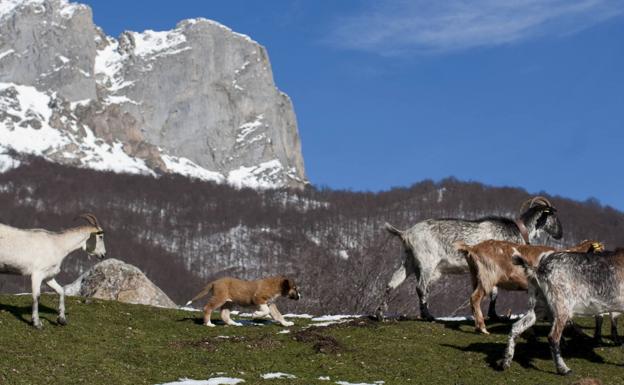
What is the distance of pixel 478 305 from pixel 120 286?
15563 millimetres

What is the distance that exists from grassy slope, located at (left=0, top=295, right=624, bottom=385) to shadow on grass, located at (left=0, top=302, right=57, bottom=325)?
34 millimetres

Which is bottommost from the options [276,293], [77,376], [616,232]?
[77,376]

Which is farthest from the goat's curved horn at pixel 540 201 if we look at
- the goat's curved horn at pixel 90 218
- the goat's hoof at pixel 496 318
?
the goat's curved horn at pixel 90 218

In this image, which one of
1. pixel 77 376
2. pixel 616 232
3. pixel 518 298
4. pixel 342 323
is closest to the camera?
pixel 77 376

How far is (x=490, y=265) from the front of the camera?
64.1ft

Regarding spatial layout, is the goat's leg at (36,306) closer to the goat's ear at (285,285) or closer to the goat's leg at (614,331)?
the goat's ear at (285,285)

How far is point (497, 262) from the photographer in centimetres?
1952

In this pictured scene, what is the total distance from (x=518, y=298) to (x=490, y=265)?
193 ft

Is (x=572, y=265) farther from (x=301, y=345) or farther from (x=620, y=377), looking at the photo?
(x=301, y=345)

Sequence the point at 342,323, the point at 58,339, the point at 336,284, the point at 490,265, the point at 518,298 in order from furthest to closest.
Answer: the point at 518,298
the point at 336,284
the point at 342,323
the point at 490,265
the point at 58,339

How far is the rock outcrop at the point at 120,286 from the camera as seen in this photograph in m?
30.8

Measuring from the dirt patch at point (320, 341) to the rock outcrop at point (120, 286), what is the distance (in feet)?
41.8

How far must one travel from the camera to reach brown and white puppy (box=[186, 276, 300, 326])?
21.2 meters

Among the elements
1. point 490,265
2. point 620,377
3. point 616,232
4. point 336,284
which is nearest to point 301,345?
point 490,265
